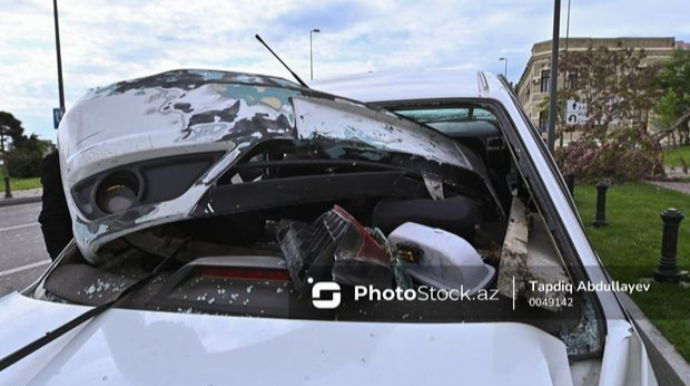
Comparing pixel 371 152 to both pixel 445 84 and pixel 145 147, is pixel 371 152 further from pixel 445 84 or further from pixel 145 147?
pixel 145 147

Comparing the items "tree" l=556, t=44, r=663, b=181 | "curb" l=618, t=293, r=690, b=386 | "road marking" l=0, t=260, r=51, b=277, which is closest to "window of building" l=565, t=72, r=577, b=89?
"tree" l=556, t=44, r=663, b=181

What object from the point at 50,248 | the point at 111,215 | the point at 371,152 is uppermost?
the point at 371,152

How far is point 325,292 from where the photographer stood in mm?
1479

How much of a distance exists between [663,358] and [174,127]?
3.30 metres

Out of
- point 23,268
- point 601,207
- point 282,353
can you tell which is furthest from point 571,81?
point 282,353

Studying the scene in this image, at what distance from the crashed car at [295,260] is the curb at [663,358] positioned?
1375 millimetres

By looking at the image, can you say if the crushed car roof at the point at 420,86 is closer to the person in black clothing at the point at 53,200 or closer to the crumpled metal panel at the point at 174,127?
the crumpled metal panel at the point at 174,127

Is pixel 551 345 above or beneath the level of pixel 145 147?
beneath

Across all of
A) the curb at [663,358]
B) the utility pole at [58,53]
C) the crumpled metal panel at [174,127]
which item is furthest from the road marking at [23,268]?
the utility pole at [58,53]

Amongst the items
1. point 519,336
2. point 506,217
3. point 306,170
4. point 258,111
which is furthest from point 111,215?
point 506,217

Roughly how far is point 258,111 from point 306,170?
0.40 metres

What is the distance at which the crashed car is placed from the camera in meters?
1.23

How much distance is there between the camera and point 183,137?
164 cm

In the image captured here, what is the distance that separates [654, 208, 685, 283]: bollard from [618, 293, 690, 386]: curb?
1035 mm
